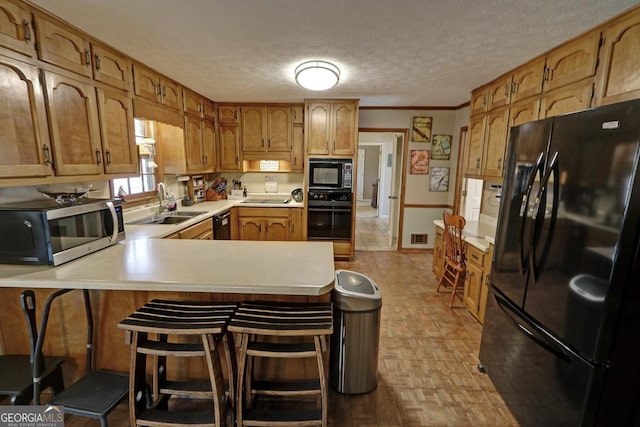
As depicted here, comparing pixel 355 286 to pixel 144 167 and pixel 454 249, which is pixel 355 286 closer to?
pixel 454 249

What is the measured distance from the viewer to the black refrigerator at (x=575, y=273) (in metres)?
1.14

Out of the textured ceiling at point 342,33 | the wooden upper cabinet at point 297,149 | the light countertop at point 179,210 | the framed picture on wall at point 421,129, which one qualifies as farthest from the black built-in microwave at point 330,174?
the textured ceiling at point 342,33

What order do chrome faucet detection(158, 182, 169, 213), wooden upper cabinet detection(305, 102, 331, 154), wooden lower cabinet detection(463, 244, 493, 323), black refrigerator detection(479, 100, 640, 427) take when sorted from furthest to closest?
wooden upper cabinet detection(305, 102, 331, 154) < chrome faucet detection(158, 182, 169, 213) < wooden lower cabinet detection(463, 244, 493, 323) < black refrigerator detection(479, 100, 640, 427)

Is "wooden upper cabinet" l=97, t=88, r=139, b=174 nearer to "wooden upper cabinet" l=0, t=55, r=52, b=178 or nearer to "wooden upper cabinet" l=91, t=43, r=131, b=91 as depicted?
"wooden upper cabinet" l=91, t=43, r=131, b=91

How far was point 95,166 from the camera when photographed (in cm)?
212

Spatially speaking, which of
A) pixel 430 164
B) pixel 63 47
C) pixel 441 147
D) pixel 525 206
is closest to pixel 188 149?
pixel 63 47

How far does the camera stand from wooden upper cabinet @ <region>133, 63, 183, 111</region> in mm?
2544

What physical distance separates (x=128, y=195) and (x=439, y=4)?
10.3ft

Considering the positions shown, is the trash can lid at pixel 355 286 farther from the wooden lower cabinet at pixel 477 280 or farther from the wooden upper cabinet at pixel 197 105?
the wooden upper cabinet at pixel 197 105

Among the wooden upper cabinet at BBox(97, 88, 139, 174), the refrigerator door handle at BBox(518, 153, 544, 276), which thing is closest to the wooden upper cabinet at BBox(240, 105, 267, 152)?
the wooden upper cabinet at BBox(97, 88, 139, 174)

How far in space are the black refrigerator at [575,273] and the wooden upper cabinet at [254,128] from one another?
3.38m

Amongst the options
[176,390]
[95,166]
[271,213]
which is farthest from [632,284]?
[271,213]

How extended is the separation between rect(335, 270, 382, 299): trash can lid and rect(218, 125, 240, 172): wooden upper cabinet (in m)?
3.06

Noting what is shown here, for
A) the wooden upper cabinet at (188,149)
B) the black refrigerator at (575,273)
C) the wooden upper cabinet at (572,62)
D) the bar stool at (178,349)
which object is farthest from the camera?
the wooden upper cabinet at (188,149)
